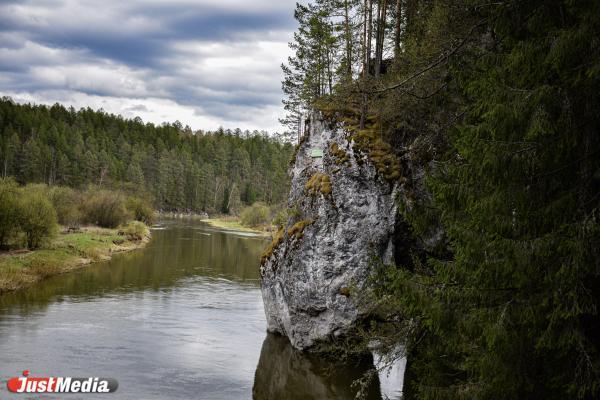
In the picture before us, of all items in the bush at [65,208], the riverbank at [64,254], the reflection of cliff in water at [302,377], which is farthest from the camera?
the bush at [65,208]

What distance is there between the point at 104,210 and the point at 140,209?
673 inches

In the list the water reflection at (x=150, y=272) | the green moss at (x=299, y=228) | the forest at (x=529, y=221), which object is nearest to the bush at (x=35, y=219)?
the water reflection at (x=150, y=272)

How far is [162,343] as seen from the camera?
22.0 metres

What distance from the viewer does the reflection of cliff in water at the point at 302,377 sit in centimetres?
1766

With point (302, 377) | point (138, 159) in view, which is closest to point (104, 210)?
point (302, 377)

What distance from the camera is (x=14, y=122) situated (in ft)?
406

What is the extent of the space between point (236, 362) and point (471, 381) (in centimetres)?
1335

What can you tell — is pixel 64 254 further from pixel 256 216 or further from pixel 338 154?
pixel 256 216

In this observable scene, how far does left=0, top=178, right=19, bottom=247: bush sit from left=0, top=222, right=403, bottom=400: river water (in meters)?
6.16

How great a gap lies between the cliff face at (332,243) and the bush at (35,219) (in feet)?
84.0

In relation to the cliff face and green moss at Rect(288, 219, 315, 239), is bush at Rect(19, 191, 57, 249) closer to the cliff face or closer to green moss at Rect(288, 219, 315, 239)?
the cliff face

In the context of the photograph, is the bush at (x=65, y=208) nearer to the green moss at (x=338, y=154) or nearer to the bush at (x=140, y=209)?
the bush at (x=140, y=209)

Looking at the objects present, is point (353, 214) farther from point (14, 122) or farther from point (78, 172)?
point (14, 122)

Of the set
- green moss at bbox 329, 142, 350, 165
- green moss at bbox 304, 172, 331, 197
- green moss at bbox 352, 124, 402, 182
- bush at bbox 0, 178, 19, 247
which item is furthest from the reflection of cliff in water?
bush at bbox 0, 178, 19, 247
